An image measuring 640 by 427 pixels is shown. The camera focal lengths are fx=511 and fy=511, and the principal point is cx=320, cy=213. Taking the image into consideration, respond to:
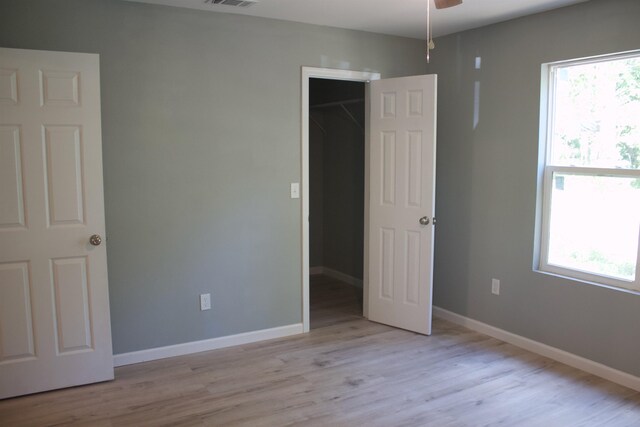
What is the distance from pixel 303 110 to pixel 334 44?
62cm

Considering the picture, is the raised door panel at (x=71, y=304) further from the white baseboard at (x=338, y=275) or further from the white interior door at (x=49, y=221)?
the white baseboard at (x=338, y=275)

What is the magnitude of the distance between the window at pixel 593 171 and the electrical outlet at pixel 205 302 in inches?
98.9

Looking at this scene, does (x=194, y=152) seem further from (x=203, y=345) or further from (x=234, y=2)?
(x=203, y=345)

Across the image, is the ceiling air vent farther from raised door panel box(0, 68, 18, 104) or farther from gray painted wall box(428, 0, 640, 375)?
gray painted wall box(428, 0, 640, 375)

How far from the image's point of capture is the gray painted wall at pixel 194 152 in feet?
11.1

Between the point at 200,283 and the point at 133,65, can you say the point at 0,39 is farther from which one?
the point at 200,283

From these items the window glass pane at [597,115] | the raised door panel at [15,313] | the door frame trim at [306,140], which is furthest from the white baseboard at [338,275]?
the raised door panel at [15,313]

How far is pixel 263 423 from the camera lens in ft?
9.29

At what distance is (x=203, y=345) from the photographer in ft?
12.6

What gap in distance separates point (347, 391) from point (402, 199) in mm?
1683

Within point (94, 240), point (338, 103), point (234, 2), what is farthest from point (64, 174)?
point (338, 103)

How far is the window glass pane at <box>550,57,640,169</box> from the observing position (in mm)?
3271

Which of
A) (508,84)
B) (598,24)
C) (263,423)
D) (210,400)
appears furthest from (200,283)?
(598,24)

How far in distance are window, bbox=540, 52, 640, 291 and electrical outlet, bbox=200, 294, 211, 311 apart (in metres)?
2.51
